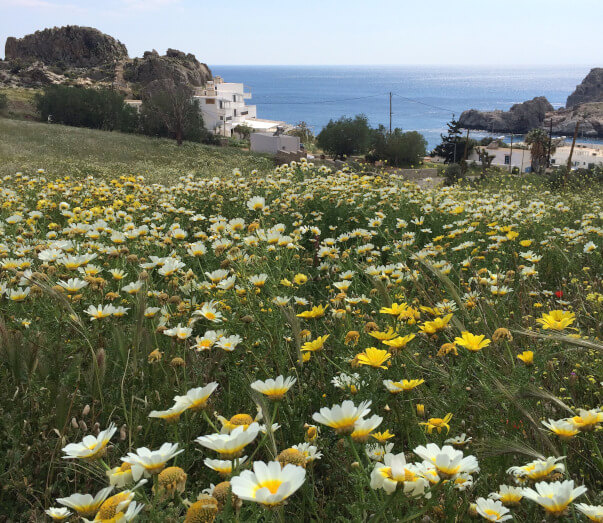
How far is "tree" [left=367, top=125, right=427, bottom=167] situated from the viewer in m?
45.7

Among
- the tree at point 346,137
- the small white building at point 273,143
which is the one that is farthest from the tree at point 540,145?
the small white building at point 273,143

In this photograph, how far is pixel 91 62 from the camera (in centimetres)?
10381

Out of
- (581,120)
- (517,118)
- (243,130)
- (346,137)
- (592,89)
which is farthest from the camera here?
(592,89)

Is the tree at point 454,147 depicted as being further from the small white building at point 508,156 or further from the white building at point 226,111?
the white building at point 226,111

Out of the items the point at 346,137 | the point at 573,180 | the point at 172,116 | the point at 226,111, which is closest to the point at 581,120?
the point at 226,111

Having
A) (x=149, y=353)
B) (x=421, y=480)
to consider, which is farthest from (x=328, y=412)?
(x=149, y=353)

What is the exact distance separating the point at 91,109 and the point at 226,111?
2513 cm

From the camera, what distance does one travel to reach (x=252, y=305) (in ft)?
7.70

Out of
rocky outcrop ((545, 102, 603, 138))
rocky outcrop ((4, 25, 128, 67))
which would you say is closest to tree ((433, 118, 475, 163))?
rocky outcrop ((545, 102, 603, 138))

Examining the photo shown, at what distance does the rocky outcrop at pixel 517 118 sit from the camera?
108688 millimetres

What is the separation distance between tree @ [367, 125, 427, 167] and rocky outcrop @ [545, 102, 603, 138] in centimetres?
6062

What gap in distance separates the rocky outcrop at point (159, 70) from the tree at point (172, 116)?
5226 centimetres

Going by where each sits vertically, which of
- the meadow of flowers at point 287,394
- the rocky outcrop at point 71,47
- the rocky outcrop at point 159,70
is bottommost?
the meadow of flowers at point 287,394

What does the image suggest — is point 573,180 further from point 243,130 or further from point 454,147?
point 243,130
